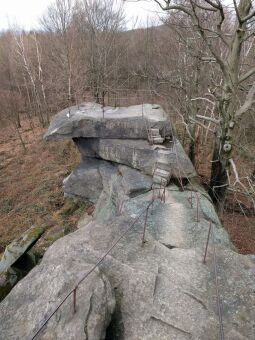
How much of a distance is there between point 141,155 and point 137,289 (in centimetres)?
566

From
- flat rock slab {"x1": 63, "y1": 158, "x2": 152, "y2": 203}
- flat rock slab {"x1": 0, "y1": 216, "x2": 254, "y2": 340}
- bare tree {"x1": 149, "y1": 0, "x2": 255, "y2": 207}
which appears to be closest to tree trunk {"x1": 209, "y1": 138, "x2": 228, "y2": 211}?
bare tree {"x1": 149, "y1": 0, "x2": 255, "y2": 207}

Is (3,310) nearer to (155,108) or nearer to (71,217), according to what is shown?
(71,217)

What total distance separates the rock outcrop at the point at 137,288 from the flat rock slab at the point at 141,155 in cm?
307

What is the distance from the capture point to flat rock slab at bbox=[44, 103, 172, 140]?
33.9ft

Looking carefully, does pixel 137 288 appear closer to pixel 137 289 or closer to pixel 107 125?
pixel 137 289

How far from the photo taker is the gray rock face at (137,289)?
3584 millimetres

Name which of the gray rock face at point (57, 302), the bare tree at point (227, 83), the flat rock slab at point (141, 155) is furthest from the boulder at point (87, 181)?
the gray rock face at point (57, 302)

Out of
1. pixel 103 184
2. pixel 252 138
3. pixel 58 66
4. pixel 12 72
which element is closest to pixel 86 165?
pixel 103 184

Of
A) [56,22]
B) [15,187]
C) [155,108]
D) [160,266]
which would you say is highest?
[56,22]

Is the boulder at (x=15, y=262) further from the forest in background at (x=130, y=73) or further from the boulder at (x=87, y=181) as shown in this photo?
the forest in background at (x=130, y=73)

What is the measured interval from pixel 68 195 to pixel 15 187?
4.08 m

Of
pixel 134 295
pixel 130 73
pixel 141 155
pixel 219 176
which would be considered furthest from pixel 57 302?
pixel 130 73

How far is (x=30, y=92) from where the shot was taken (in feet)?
94.9

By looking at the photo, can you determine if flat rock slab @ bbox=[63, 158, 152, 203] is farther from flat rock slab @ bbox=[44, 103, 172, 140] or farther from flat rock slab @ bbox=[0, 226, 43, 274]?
flat rock slab @ bbox=[0, 226, 43, 274]
